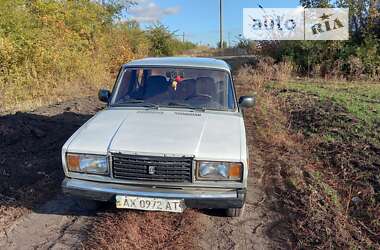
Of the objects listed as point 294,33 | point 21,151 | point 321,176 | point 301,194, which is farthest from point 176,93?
point 294,33

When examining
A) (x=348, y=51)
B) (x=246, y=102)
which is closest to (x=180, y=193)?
(x=246, y=102)

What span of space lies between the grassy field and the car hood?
4.08ft

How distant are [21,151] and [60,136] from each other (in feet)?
3.79

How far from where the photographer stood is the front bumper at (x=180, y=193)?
4.16 meters

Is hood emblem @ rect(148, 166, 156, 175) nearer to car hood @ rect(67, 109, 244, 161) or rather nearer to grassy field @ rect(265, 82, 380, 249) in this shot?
car hood @ rect(67, 109, 244, 161)

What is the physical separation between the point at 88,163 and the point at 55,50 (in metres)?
11.9

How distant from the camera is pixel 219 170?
415cm

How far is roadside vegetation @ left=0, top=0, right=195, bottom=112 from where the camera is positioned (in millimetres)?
12844

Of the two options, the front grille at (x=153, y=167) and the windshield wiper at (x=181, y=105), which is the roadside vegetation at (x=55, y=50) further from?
the front grille at (x=153, y=167)

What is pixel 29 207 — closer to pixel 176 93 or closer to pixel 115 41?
pixel 176 93

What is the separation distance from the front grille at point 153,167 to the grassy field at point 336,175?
141 cm

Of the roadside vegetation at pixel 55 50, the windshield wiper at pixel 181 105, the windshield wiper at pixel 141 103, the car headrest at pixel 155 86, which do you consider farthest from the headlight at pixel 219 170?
the roadside vegetation at pixel 55 50

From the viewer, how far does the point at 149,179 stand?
4207mm

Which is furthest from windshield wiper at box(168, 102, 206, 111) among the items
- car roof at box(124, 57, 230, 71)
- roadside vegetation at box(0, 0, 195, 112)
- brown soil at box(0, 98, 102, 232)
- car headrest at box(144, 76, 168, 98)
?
roadside vegetation at box(0, 0, 195, 112)
